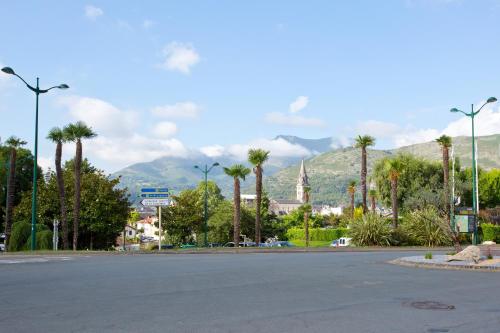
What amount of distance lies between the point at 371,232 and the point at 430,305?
28.8 m

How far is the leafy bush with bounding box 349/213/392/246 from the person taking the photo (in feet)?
128

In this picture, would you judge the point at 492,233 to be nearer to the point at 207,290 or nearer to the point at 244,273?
the point at 244,273

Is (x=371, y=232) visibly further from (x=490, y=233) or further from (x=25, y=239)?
(x=25, y=239)

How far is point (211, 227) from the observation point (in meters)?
74.4

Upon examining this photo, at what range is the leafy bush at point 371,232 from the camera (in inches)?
1535

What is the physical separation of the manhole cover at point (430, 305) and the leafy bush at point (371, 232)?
28.3 metres

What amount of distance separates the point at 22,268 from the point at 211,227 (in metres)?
55.2

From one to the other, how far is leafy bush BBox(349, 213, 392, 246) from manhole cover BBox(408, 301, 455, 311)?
28.3 metres

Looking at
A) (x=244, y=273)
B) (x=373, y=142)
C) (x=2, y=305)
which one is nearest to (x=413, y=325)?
(x=2, y=305)

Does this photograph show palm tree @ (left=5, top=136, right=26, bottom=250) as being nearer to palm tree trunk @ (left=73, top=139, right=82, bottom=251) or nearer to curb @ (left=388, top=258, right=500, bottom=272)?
palm tree trunk @ (left=73, top=139, right=82, bottom=251)

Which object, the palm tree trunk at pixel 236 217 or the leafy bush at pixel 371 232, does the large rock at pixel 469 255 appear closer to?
the leafy bush at pixel 371 232

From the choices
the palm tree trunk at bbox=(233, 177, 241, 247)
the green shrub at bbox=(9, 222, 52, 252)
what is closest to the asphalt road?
the green shrub at bbox=(9, 222, 52, 252)

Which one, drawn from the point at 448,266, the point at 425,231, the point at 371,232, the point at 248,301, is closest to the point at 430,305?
the point at 248,301

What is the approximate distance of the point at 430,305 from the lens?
10.7 meters
